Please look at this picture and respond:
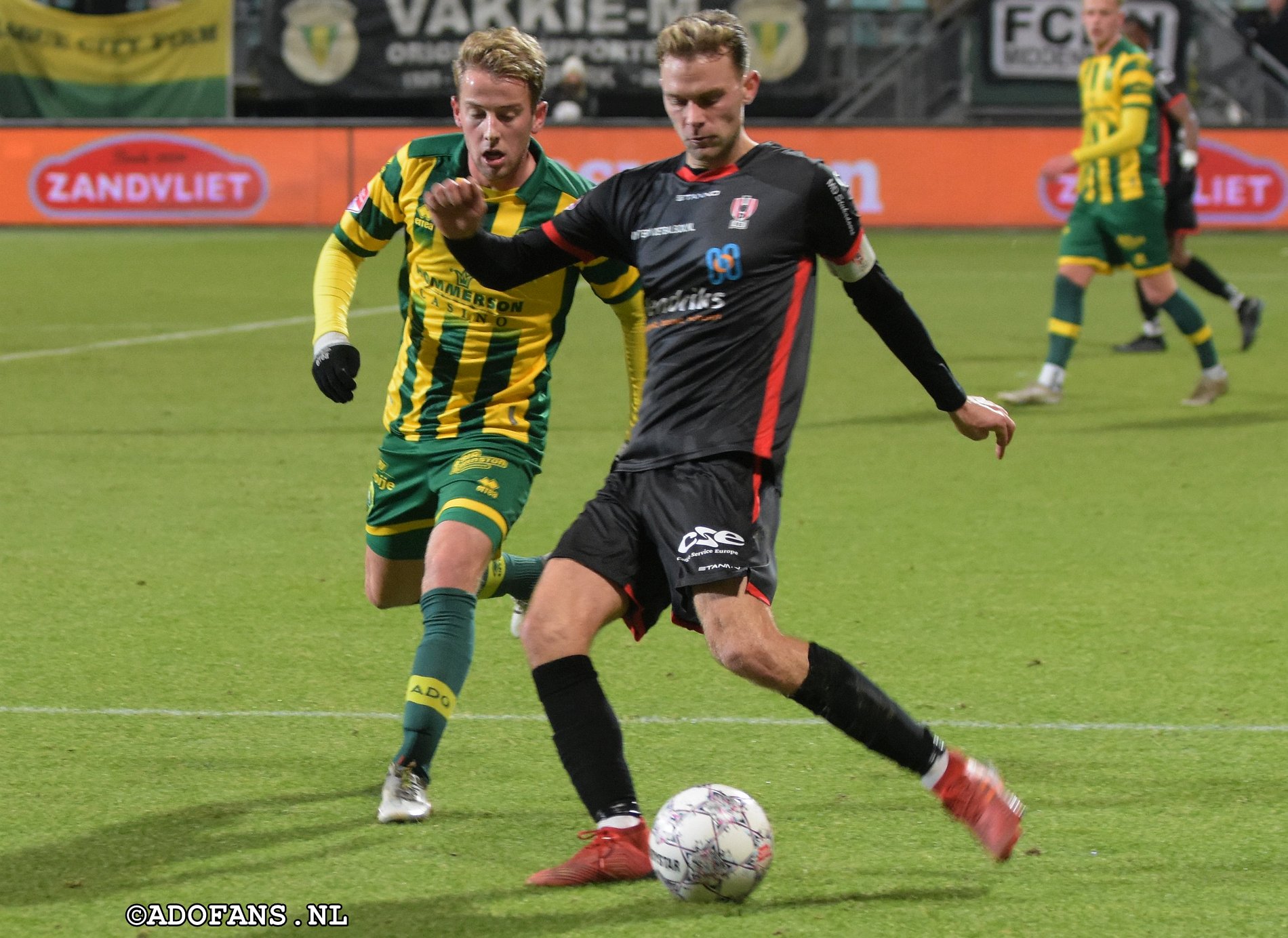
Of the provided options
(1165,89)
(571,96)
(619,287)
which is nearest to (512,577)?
(619,287)

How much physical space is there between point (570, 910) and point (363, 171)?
19.6m

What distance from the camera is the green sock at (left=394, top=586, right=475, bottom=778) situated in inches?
171

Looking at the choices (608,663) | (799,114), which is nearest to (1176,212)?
(608,663)

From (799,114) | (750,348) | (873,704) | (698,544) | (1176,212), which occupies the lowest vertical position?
(799,114)

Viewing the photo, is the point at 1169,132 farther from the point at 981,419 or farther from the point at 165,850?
the point at 165,850

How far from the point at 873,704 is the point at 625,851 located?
1.96 feet

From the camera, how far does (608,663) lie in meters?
5.77

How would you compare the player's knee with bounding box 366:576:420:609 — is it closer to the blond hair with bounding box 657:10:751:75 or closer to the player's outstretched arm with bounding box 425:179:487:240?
the player's outstretched arm with bounding box 425:179:487:240

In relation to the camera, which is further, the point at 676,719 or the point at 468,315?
the point at 676,719

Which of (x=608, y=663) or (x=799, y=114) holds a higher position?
(x=608, y=663)

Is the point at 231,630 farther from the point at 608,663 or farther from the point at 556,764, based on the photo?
A: the point at 556,764

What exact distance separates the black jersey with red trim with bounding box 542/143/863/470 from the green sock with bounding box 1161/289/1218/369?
716 centimetres

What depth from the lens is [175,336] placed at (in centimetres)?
1391

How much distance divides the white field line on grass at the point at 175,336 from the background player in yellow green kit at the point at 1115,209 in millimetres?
6060
